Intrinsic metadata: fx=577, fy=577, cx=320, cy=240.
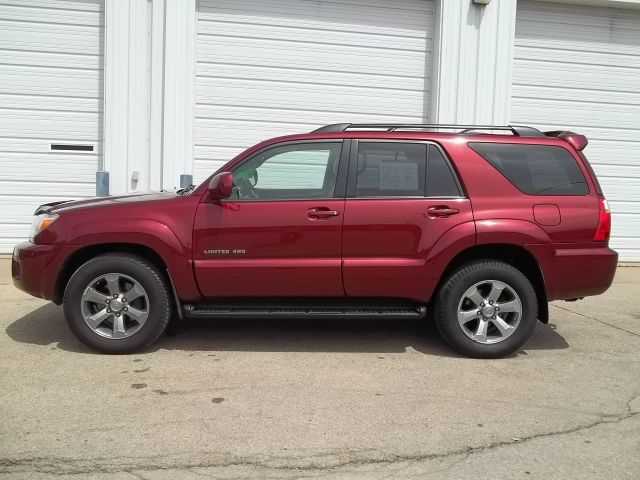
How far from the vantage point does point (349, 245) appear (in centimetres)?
451

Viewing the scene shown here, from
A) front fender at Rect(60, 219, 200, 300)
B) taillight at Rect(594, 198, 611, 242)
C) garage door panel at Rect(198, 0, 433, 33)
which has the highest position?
garage door panel at Rect(198, 0, 433, 33)

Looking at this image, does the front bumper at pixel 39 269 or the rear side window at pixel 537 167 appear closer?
the front bumper at pixel 39 269

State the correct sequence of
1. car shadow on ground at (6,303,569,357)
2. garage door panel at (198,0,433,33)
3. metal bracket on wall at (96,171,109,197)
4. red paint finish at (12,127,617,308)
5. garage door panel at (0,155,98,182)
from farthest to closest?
garage door panel at (198,0,433,33) < garage door panel at (0,155,98,182) < metal bracket on wall at (96,171,109,197) < car shadow on ground at (6,303,569,357) < red paint finish at (12,127,617,308)

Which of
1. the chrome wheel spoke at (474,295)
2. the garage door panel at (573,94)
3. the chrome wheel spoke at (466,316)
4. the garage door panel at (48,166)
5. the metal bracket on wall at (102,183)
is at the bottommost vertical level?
the chrome wheel spoke at (466,316)

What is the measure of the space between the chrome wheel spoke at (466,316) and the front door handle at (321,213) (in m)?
1.28

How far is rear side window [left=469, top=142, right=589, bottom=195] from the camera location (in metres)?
4.63

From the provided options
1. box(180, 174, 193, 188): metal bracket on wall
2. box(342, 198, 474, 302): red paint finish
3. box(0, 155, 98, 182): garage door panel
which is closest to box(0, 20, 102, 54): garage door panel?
box(0, 155, 98, 182): garage door panel

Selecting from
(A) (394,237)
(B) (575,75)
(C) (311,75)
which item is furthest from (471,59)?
(A) (394,237)

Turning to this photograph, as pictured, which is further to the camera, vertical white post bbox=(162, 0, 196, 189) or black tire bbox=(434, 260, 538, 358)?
vertical white post bbox=(162, 0, 196, 189)

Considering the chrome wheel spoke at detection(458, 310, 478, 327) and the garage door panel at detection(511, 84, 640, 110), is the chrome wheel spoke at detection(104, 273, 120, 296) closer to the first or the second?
the chrome wheel spoke at detection(458, 310, 478, 327)

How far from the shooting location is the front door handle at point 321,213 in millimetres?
4492

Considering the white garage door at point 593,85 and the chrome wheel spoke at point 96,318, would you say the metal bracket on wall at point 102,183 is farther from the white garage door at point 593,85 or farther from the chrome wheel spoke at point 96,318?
the white garage door at point 593,85

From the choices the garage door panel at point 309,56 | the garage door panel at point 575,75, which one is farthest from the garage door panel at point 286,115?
the garage door panel at point 575,75

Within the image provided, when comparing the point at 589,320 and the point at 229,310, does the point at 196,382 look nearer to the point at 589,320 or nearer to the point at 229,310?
Result: the point at 229,310
